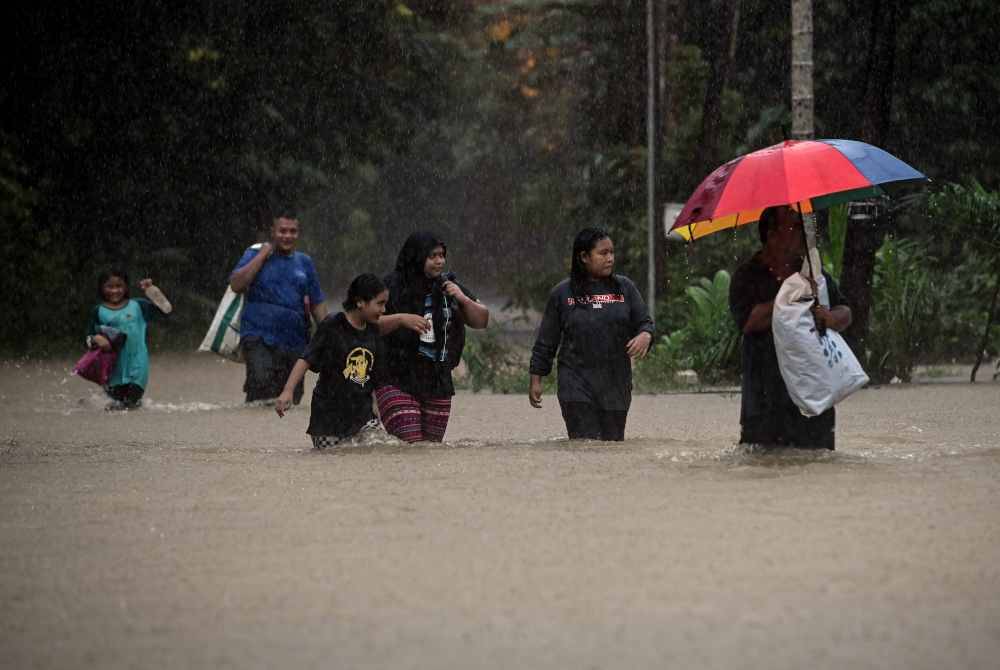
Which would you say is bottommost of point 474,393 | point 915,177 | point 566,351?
point 474,393

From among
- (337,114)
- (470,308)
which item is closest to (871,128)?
(470,308)

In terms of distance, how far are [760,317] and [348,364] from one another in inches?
104

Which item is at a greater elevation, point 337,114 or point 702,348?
point 337,114

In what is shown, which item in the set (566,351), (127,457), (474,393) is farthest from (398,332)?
(474,393)

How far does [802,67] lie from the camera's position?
58.5ft

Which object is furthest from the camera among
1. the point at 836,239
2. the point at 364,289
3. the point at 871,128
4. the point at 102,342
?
the point at 871,128

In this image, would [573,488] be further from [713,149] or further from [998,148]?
[998,148]

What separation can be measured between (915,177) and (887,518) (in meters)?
2.43

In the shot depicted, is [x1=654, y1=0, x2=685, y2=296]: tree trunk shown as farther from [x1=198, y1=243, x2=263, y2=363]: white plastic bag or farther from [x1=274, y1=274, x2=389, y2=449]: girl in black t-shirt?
[x1=274, y1=274, x2=389, y2=449]: girl in black t-shirt

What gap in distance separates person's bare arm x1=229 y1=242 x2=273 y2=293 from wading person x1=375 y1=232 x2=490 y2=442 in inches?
177

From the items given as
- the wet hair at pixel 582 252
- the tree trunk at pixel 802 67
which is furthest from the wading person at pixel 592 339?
the tree trunk at pixel 802 67

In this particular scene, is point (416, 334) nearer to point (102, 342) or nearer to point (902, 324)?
point (102, 342)

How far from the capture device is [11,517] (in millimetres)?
8695

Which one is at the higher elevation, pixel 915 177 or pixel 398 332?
pixel 915 177
